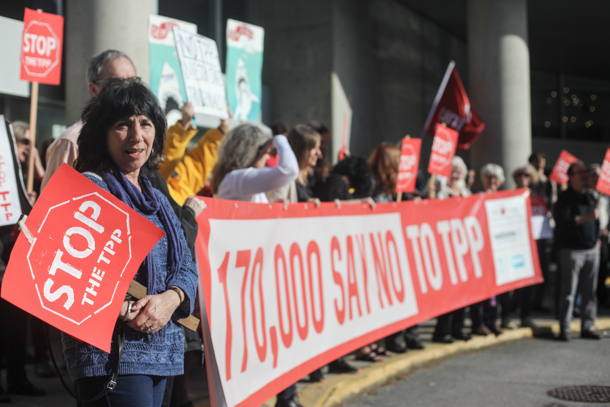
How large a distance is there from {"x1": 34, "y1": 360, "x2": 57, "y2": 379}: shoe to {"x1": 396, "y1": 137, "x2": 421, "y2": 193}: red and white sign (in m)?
3.57

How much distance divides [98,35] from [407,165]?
13.4ft

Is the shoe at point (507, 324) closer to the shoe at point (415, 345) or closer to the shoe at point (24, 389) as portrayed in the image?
the shoe at point (415, 345)

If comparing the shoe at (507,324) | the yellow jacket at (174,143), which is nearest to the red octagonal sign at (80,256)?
the yellow jacket at (174,143)

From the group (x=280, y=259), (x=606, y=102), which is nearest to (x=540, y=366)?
(x=280, y=259)

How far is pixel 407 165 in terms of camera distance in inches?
248

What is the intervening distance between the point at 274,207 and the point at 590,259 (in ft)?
16.6

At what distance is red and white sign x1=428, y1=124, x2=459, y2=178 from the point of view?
22.7 feet

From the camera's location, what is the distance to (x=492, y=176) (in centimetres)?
800

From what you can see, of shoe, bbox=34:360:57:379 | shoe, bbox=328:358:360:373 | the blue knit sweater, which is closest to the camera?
the blue knit sweater

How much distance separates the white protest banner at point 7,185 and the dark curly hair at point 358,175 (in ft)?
10.6

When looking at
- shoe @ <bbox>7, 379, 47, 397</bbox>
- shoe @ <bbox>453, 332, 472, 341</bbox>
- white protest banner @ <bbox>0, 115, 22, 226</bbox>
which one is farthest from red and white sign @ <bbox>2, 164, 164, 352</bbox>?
shoe @ <bbox>453, 332, 472, 341</bbox>

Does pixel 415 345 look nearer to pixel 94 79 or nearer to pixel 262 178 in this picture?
pixel 262 178

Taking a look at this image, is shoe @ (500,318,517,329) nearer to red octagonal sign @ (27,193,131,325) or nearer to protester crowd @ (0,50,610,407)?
protester crowd @ (0,50,610,407)

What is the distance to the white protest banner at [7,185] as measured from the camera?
368 cm
